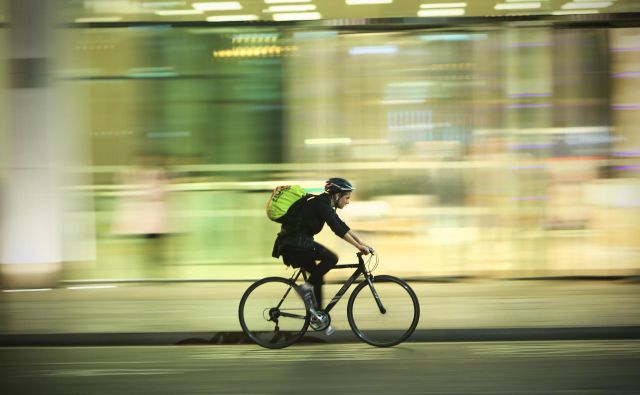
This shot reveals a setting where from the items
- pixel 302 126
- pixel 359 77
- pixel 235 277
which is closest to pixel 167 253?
pixel 235 277

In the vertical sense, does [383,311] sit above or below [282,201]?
below

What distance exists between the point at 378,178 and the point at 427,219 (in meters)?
0.96

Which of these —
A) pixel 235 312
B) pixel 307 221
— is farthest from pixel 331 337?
pixel 235 312

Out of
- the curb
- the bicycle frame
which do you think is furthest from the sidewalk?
the bicycle frame

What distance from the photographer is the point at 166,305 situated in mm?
9719

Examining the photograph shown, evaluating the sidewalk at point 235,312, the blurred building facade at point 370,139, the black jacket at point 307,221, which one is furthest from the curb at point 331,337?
the blurred building facade at point 370,139

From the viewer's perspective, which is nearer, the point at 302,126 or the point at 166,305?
the point at 166,305

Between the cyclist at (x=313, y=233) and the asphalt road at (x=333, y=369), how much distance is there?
68 cm

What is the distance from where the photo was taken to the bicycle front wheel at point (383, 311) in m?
7.29

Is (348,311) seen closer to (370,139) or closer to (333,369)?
(333,369)

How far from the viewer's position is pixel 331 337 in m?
7.78

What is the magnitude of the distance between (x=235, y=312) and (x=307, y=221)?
7.63 feet

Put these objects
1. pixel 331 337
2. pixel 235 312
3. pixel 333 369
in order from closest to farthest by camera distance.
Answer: pixel 333 369 → pixel 331 337 → pixel 235 312

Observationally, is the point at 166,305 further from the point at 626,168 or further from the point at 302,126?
the point at 626,168
